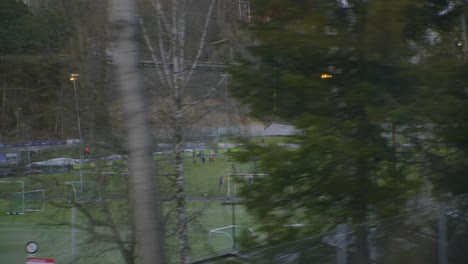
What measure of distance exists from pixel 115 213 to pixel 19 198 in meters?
6.44

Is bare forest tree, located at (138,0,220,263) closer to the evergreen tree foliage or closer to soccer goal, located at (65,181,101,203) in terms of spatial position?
soccer goal, located at (65,181,101,203)

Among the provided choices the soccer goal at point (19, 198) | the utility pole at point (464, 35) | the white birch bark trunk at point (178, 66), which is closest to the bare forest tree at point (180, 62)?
the white birch bark trunk at point (178, 66)

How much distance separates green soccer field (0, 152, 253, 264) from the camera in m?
13.8

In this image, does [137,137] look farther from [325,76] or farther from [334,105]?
[325,76]

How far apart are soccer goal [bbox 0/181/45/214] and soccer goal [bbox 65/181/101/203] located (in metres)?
0.58

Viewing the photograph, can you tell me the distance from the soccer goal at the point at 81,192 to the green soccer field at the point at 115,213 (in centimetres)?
14

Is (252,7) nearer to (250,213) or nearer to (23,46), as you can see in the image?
(250,213)

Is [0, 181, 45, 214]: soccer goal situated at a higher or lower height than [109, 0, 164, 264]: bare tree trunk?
lower

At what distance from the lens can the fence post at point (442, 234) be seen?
8484 millimetres

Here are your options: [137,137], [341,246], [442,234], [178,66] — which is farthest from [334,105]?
[178,66]

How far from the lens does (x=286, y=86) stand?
8336 mm

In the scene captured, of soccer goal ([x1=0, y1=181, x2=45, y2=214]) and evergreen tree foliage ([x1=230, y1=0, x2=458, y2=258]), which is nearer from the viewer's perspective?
evergreen tree foliage ([x1=230, y1=0, x2=458, y2=258])

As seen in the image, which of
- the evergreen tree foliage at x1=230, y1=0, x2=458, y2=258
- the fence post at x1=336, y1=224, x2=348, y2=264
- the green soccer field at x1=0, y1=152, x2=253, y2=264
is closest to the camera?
the fence post at x1=336, y1=224, x2=348, y2=264

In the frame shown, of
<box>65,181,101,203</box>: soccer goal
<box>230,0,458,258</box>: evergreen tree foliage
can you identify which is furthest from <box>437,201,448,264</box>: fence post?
<box>65,181,101,203</box>: soccer goal
